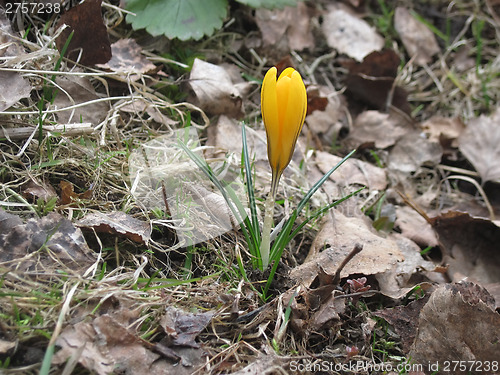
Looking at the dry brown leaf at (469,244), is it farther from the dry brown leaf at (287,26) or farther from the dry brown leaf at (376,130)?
the dry brown leaf at (287,26)

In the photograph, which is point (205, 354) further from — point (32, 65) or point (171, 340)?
point (32, 65)

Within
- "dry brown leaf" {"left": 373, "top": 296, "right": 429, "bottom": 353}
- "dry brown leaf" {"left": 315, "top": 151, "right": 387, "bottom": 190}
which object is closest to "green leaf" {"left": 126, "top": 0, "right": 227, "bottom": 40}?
"dry brown leaf" {"left": 315, "top": 151, "right": 387, "bottom": 190}

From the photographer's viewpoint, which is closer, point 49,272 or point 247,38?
point 49,272

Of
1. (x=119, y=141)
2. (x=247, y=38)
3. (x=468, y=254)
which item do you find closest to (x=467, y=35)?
(x=247, y=38)

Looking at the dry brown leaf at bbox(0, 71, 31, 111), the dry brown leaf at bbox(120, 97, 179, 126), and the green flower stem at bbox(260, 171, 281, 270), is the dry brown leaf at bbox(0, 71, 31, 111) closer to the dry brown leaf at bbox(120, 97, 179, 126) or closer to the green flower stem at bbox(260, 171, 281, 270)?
the dry brown leaf at bbox(120, 97, 179, 126)

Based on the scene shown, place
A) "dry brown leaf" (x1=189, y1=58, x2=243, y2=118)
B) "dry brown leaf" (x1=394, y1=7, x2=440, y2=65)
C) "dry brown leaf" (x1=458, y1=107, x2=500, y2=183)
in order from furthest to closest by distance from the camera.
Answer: "dry brown leaf" (x1=394, y1=7, x2=440, y2=65)
"dry brown leaf" (x1=458, y1=107, x2=500, y2=183)
"dry brown leaf" (x1=189, y1=58, x2=243, y2=118)
